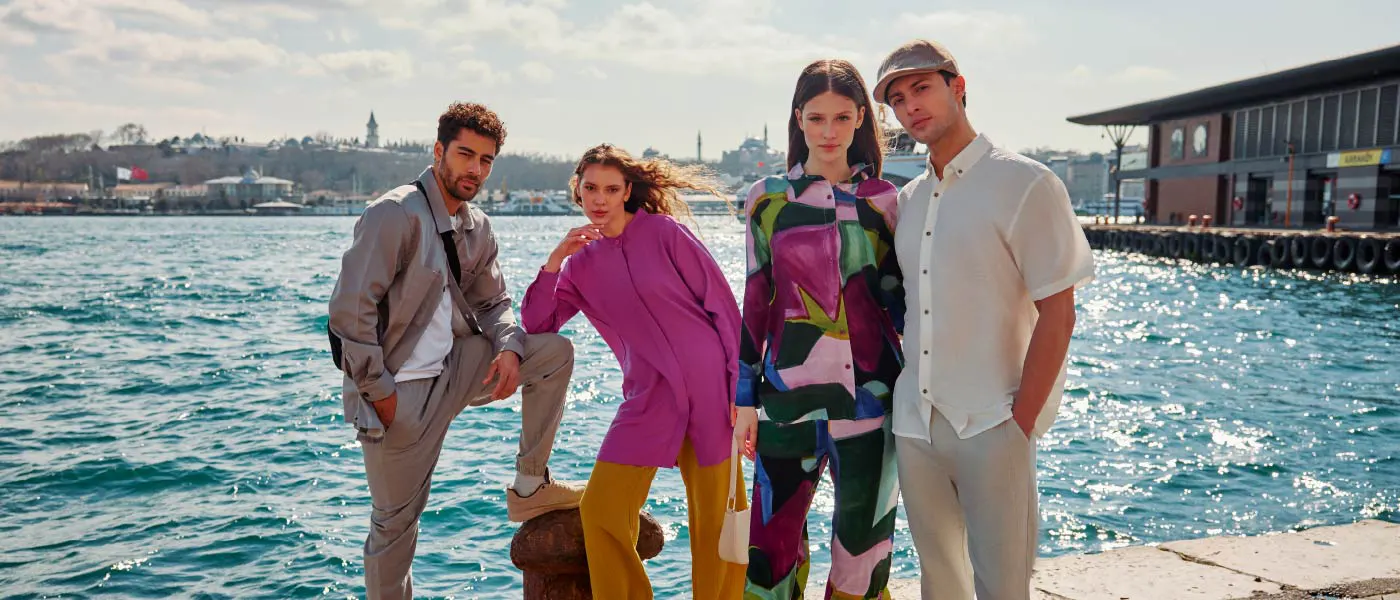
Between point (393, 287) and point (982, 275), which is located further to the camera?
point (393, 287)

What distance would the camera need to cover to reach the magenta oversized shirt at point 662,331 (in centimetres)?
318

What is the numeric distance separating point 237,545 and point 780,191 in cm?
709

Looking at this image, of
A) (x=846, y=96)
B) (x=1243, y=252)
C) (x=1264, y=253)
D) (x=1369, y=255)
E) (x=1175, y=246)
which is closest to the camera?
(x=846, y=96)

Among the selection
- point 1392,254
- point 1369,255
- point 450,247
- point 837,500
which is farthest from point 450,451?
point 1369,255

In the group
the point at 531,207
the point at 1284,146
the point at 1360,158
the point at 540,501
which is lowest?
the point at 540,501

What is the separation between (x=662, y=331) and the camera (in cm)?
321

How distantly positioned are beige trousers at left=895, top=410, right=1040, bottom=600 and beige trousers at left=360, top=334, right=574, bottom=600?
1.29 metres

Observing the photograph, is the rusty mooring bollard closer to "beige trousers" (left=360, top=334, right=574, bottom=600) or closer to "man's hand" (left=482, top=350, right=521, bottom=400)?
"beige trousers" (left=360, top=334, right=574, bottom=600)

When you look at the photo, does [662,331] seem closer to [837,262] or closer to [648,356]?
[648,356]

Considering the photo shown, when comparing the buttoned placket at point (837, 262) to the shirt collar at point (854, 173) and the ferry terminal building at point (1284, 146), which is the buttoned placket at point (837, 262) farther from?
the ferry terminal building at point (1284, 146)

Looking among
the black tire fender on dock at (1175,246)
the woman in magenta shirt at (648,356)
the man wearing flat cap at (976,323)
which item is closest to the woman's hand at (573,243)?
the woman in magenta shirt at (648,356)

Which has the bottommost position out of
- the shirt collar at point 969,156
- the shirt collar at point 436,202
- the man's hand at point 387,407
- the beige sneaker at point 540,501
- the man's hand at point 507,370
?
the beige sneaker at point 540,501

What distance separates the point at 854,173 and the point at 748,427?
74cm

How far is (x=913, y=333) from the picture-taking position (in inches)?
99.2
